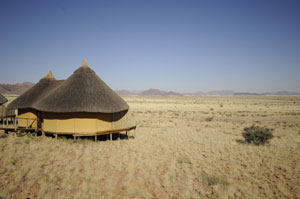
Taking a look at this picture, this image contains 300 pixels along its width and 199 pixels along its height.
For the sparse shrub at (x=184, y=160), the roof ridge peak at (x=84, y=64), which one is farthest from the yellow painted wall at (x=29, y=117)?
the sparse shrub at (x=184, y=160)

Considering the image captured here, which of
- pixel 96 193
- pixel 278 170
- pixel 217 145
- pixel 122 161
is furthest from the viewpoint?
pixel 217 145

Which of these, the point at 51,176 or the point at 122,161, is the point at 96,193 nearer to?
the point at 51,176

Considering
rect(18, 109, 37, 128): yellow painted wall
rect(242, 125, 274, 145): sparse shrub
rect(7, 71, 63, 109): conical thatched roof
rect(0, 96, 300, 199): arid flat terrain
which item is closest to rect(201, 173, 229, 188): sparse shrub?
rect(0, 96, 300, 199): arid flat terrain

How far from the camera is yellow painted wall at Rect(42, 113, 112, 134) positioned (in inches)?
464

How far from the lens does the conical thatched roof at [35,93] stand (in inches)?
554

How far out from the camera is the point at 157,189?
6.92m

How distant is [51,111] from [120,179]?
7017 mm

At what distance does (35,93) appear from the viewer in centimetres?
1505

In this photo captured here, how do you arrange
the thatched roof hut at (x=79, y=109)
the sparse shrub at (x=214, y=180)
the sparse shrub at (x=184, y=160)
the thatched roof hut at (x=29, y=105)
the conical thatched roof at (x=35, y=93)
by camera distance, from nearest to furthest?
the sparse shrub at (x=214, y=180) < the sparse shrub at (x=184, y=160) < the thatched roof hut at (x=79, y=109) < the thatched roof hut at (x=29, y=105) < the conical thatched roof at (x=35, y=93)

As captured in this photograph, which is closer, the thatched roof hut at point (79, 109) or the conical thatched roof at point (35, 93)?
the thatched roof hut at point (79, 109)

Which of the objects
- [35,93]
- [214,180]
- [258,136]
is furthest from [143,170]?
[35,93]

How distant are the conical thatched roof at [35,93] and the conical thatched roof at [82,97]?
1.76 metres

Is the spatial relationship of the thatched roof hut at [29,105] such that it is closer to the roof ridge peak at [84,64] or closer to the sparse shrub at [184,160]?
the roof ridge peak at [84,64]

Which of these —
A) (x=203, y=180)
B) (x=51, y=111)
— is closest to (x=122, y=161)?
(x=203, y=180)
